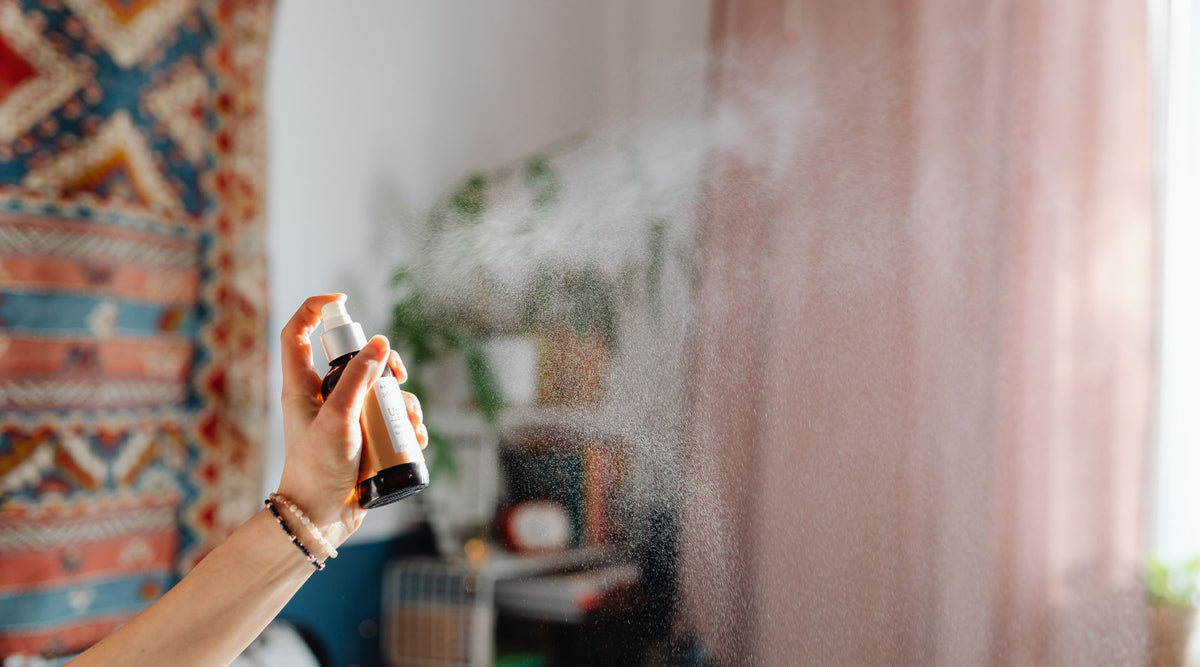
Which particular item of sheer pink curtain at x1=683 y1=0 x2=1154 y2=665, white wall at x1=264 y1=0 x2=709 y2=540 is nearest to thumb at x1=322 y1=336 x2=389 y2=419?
sheer pink curtain at x1=683 y1=0 x2=1154 y2=665

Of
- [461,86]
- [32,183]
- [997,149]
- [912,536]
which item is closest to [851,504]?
[912,536]

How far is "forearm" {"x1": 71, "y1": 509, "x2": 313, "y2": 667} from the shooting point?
0.73m

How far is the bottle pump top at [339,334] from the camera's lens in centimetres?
79

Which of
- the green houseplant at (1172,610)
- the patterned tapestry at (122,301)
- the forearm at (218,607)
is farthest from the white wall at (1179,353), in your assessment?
the patterned tapestry at (122,301)

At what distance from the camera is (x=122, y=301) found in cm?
121

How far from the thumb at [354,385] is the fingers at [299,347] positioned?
0.09m

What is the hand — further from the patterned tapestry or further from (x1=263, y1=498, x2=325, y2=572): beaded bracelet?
the patterned tapestry

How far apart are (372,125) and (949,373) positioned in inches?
37.5

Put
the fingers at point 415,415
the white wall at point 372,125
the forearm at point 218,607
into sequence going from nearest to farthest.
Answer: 1. the forearm at point 218,607
2. the fingers at point 415,415
3. the white wall at point 372,125

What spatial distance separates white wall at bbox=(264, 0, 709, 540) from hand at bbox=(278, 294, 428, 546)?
0.48 meters

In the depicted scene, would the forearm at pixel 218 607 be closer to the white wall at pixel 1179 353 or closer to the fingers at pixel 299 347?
the fingers at pixel 299 347

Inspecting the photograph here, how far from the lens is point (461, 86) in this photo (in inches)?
51.9

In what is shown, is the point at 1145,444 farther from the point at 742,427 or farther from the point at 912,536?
the point at 742,427

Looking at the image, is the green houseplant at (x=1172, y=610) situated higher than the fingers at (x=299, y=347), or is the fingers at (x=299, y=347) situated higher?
the fingers at (x=299, y=347)
